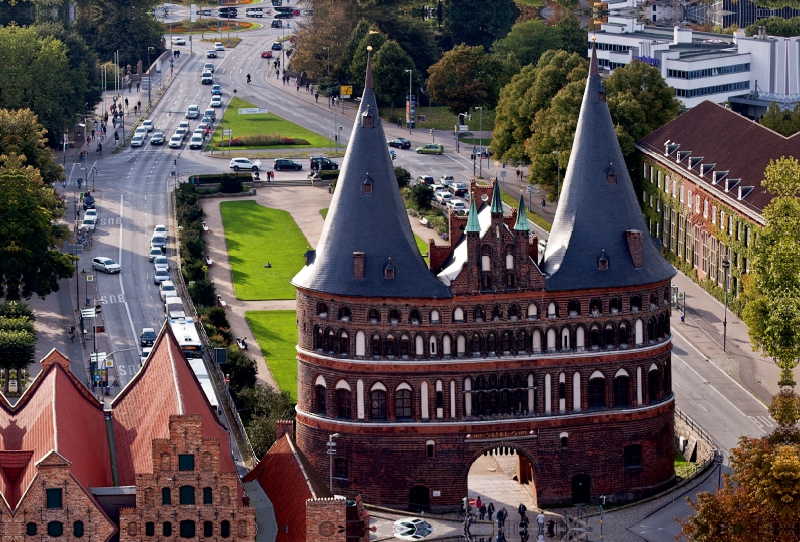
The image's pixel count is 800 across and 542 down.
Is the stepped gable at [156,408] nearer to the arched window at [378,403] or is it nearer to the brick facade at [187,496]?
the brick facade at [187,496]

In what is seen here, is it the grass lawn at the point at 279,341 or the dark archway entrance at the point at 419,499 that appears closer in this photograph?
the dark archway entrance at the point at 419,499

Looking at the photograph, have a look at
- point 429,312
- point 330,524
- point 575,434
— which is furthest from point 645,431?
point 330,524

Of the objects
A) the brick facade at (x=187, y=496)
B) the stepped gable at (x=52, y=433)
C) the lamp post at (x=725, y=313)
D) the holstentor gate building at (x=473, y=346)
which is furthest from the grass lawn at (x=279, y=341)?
the brick facade at (x=187, y=496)

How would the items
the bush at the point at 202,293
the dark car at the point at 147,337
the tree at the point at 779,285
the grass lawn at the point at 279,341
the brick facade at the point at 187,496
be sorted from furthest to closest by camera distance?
1. the bush at the point at 202,293
2. the dark car at the point at 147,337
3. the grass lawn at the point at 279,341
4. the tree at the point at 779,285
5. the brick facade at the point at 187,496

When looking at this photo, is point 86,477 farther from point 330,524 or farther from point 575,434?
point 575,434

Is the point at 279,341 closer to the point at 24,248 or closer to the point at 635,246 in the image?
the point at 24,248

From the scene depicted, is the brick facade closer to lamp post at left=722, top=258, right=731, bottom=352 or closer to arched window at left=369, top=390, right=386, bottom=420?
arched window at left=369, top=390, right=386, bottom=420
